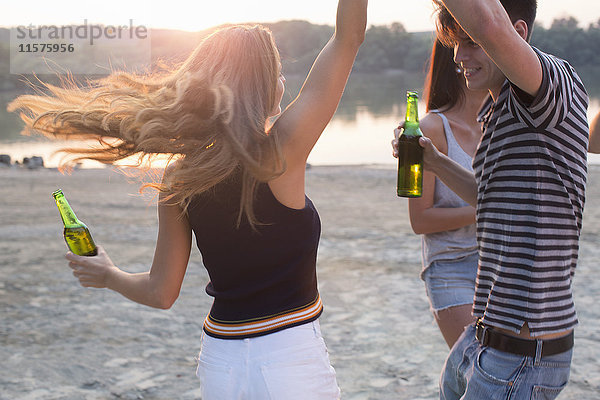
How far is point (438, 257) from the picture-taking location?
313 centimetres

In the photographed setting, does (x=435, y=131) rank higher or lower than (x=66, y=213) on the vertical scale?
higher

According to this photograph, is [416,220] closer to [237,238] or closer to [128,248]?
[237,238]

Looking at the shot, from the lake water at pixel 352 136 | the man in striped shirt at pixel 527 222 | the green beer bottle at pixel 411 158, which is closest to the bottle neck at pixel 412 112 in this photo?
the green beer bottle at pixel 411 158

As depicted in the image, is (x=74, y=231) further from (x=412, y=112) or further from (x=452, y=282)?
(x=452, y=282)

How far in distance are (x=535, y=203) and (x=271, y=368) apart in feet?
3.01

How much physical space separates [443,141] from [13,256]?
6.48 m

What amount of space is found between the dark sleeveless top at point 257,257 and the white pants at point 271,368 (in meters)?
0.04

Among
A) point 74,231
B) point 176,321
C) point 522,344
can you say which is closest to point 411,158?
point 522,344

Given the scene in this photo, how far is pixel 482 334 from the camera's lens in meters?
2.15

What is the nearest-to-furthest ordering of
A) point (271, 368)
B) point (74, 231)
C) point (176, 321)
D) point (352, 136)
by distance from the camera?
point (271, 368) < point (74, 231) < point (176, 321) < point (352, 136)

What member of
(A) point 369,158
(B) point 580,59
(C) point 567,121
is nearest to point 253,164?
(C) point 567,121

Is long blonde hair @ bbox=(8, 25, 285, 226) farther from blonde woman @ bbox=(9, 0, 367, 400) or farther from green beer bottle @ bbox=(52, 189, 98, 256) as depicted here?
green beer bottle @ bbox=(52, 189, 98, 256)

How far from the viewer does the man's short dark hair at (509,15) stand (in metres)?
2.18

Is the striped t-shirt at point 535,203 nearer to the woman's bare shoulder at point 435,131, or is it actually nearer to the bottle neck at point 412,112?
the bottle neck at point 412,112
